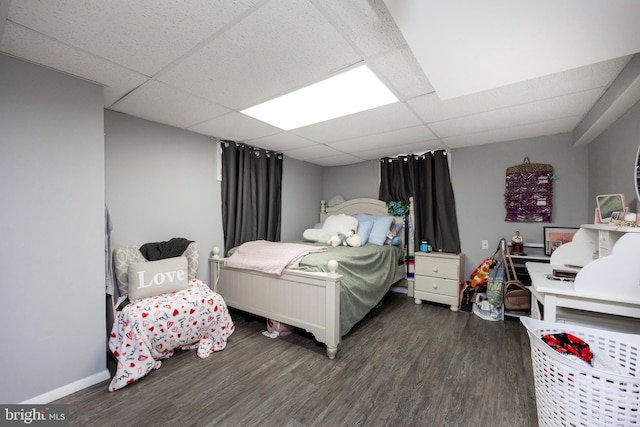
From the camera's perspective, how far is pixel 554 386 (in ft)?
3.69

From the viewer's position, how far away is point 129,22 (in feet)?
3.99

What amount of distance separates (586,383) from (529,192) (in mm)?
2604

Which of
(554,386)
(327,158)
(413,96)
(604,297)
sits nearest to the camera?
(554,386)

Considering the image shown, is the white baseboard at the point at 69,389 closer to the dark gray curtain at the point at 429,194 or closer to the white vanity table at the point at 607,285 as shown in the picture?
the white vanity table at the point at 607,285

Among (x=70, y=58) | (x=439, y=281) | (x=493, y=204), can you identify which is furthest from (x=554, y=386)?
(x=70, y=58)

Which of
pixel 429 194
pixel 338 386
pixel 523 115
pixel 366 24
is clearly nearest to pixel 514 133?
pixel 523 115

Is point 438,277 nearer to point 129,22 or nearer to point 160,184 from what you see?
point 160,184

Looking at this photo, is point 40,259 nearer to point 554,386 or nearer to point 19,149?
point 19,149

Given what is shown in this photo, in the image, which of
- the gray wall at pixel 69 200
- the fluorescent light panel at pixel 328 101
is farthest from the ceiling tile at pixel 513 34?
the gray wall at pixel 69 200

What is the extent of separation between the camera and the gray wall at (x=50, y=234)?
147cm

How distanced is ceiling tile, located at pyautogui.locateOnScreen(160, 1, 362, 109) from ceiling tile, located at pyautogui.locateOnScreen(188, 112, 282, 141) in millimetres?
417

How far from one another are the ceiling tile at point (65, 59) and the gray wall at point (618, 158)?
3.34 metres

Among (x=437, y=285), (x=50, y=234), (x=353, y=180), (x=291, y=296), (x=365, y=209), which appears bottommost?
(x=437, y=285)

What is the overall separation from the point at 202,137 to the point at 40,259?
5.81 feet
